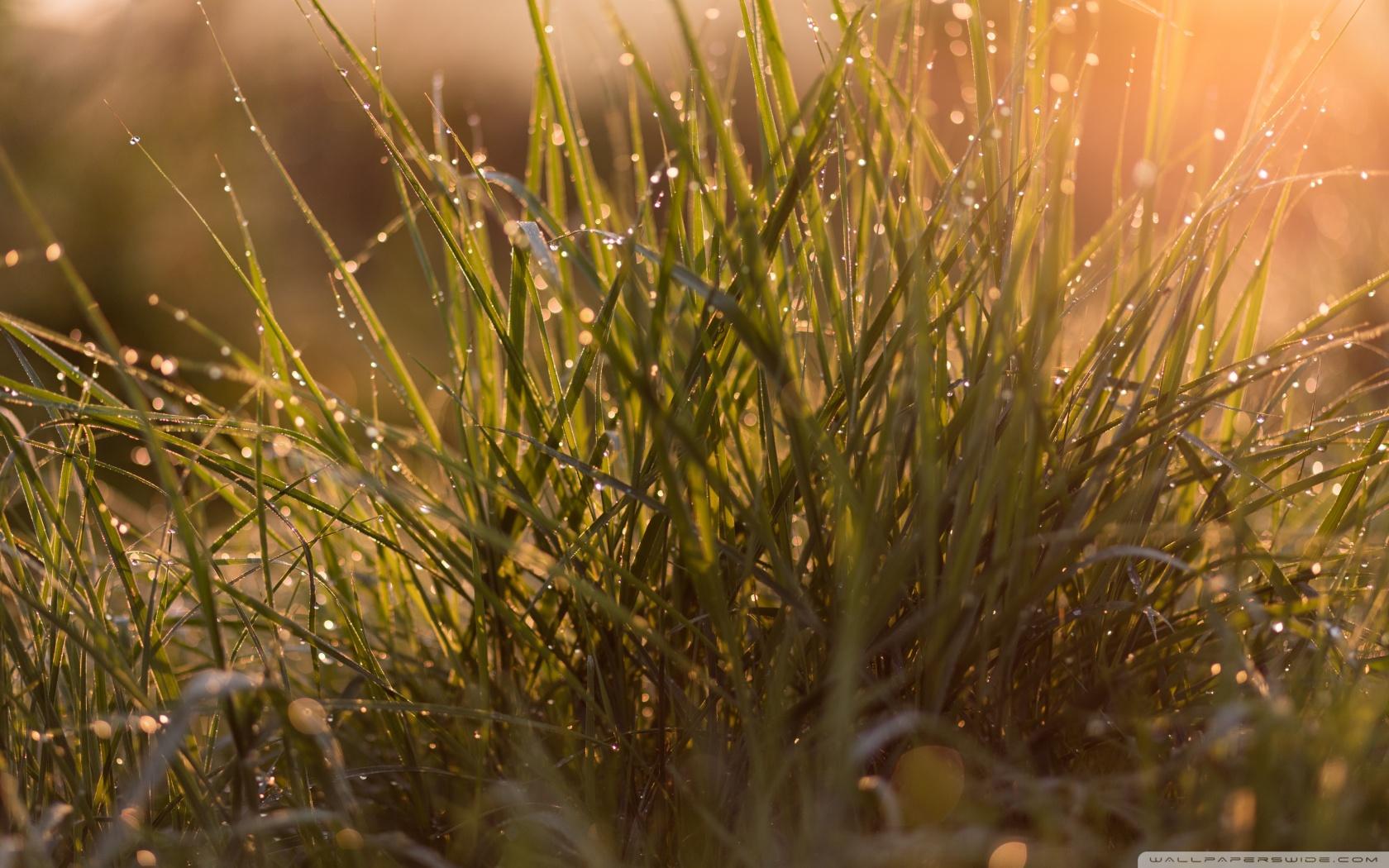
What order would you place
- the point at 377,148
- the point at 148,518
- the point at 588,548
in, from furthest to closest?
the point at 377,148 → the point at 148,518 → the point at 588,548

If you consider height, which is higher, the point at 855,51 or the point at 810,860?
the point at 855,51

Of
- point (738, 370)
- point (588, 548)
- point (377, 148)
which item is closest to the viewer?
point (588, 548)

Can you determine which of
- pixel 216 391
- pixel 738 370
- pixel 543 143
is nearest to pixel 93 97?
pixel 216 391

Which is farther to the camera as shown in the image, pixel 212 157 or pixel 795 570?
Result: pixel 212 157

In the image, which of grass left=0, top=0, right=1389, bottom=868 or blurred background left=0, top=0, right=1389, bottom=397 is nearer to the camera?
grass left=0, top=0, right=1389, bottom=868

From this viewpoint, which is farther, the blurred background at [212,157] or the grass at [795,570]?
the blurred background at [212,157]

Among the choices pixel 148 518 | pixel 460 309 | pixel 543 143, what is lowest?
pixel 148 518

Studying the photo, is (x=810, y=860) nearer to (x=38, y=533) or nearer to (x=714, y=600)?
(x=714, y=600)

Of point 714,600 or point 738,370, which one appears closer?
point 714,600
